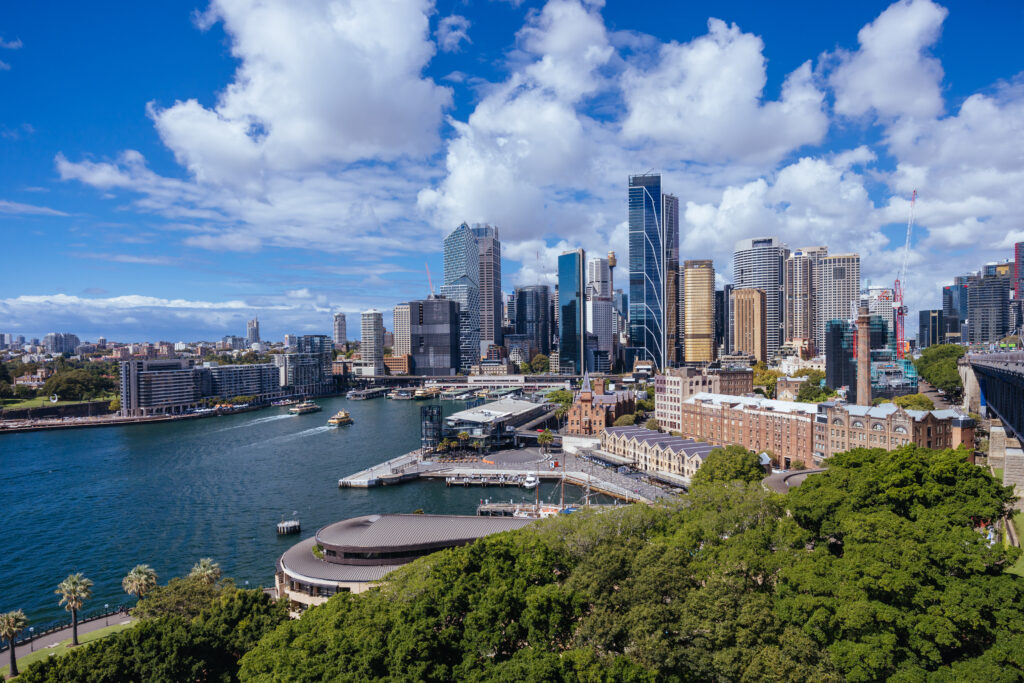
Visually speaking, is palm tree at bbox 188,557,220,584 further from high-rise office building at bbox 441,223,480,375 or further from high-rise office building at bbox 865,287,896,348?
high-rise office building at bbox 441,223,480,375

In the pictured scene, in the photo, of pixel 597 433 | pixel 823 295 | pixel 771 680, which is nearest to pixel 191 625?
pixel 771 680

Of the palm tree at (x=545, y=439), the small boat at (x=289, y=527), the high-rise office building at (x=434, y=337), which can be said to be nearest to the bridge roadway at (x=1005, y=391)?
the palm tree at (x=545, y=439)

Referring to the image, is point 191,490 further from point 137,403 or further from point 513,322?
point 513,322

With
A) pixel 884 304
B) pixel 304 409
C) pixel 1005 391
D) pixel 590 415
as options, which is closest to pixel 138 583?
pixel 590 415

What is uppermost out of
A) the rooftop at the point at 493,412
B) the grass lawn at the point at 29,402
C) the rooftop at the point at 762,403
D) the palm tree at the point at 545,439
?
the rooftop at the point at 762,403

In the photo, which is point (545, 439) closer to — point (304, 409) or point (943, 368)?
point (304, 409)

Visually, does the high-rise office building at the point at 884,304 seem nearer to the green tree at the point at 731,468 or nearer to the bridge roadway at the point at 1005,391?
the bridge roadway at the point at 1005,391

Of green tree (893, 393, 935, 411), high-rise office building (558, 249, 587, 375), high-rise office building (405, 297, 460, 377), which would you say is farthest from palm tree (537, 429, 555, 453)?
high-rise office building (405, 297, 460, 377)
